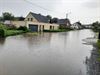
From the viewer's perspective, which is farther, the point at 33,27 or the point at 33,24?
the point at 33,24

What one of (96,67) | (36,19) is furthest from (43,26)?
(96,67)

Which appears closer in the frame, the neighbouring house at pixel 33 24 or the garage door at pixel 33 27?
the neighbouring house at pixel 33 24

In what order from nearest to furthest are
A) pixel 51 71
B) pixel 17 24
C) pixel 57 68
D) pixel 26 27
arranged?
pixel 51 71 → pixel 57 68 → pixel 26 27 → pixel 17 24

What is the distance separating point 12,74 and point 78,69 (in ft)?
9.17

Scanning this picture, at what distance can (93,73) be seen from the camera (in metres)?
7.21

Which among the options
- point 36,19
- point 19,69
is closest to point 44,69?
point 19,69

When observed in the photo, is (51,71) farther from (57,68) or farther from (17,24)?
(17,24)

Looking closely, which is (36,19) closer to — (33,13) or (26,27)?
(33,13)

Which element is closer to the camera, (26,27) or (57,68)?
(57,68)

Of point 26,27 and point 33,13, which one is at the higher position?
point 33,13

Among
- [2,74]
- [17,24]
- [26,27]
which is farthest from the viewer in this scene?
[17,24]

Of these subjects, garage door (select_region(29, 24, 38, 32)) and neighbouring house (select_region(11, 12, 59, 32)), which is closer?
neighbouring house (select_region(11, 12, 59, 32))

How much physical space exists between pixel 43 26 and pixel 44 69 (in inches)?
1896

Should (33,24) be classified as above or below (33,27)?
above
